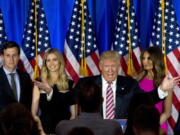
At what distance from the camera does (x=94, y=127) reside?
3.11 meters

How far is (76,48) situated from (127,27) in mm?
803

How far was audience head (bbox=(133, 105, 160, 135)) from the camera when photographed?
2496mm

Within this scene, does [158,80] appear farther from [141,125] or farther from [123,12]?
[141,125]

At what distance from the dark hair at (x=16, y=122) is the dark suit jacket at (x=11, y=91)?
2422 millimetres

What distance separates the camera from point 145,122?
2.50 meters

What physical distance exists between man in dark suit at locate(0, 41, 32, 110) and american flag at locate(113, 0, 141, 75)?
173cm

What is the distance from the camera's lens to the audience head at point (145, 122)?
2496 mm

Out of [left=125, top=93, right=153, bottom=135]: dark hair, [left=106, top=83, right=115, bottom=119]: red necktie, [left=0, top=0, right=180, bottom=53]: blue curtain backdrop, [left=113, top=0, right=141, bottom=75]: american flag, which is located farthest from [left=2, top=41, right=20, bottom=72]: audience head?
[left=125, top=93, right=153, bottom=135]: dark hair

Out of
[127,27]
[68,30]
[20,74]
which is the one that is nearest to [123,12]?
[127,27]

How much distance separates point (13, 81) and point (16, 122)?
2641 millimetres

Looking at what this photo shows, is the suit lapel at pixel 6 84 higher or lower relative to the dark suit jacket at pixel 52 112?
higher

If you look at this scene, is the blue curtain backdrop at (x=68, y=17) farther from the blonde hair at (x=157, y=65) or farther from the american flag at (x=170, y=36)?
the blonde hair at (x=157, y=65)

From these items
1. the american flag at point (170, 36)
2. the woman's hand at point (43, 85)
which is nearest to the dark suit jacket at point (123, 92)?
the woman's hand at point (43, 85)

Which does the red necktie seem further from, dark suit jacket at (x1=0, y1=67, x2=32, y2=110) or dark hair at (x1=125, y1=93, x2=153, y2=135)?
dark hair at (x1=125, y1=93, x2=153, y2=135)
